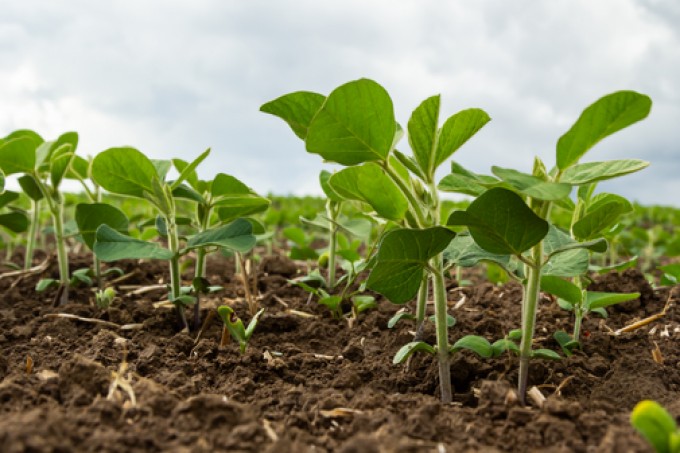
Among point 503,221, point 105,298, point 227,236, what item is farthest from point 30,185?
point 503,221

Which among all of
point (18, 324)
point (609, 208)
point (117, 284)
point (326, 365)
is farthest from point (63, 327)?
point (609, 208)

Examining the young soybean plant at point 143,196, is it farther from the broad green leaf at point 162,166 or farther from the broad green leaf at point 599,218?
the broad green leaf at point 599,218

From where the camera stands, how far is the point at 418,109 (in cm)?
148

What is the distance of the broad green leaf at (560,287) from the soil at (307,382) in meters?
0.22

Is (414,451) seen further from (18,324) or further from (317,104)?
(18,324)

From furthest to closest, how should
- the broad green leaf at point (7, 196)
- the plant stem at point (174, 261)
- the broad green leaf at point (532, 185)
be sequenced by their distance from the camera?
the broad green leaf at point (7, 196) → the plant stem at point (174, 261) → the broad green leaf at point (532, 185)

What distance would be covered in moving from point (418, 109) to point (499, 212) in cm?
31

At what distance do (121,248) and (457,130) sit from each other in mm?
1165

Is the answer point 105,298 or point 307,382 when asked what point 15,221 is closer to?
point 105,298

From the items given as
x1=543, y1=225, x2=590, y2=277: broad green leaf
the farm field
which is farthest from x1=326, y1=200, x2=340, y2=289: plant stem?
x1=543, y1=225, x2=590, y2=277: broad green leaf

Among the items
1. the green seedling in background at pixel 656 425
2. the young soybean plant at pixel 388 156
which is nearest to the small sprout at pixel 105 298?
the young soybean plant at pixel 388 156

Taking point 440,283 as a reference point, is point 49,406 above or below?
below

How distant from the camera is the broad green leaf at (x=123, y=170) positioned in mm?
2117

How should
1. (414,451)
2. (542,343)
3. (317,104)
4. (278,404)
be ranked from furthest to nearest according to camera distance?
(542,343) → (278,404) → (317,104) → (414,451)
